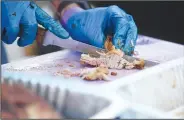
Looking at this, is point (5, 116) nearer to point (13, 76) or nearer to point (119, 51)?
point (13, 76)

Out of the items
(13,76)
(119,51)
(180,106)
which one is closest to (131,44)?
(119,51)

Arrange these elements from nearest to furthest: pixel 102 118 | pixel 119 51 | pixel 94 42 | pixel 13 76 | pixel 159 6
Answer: pixel 102 118 → pixel 13 76 → pixel 119 51 → pixel 94 42 → pixel 159 6

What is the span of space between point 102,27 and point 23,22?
282 mm

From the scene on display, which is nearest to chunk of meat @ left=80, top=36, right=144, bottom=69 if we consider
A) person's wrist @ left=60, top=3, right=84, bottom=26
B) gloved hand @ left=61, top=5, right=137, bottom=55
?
gloved hand @ left=61, top=5, right=137, bottom=55

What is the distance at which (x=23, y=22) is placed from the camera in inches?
39.9

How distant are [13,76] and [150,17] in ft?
3.28

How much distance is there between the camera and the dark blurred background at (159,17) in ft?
5.00

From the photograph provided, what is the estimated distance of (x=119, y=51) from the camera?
3.17 ft

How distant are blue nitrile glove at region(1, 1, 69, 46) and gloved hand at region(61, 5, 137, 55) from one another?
0.26 feet

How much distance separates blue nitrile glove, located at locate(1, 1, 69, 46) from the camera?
977 millimetres

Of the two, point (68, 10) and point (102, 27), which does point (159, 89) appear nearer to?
point (102, 27)

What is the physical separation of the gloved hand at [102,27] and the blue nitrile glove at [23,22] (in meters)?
0.08

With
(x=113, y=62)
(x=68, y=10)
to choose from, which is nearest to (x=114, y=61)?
(x=113, y=62)

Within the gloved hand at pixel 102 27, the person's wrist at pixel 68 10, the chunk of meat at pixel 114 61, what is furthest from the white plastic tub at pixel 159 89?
the person's wrist at pixel 68 10
